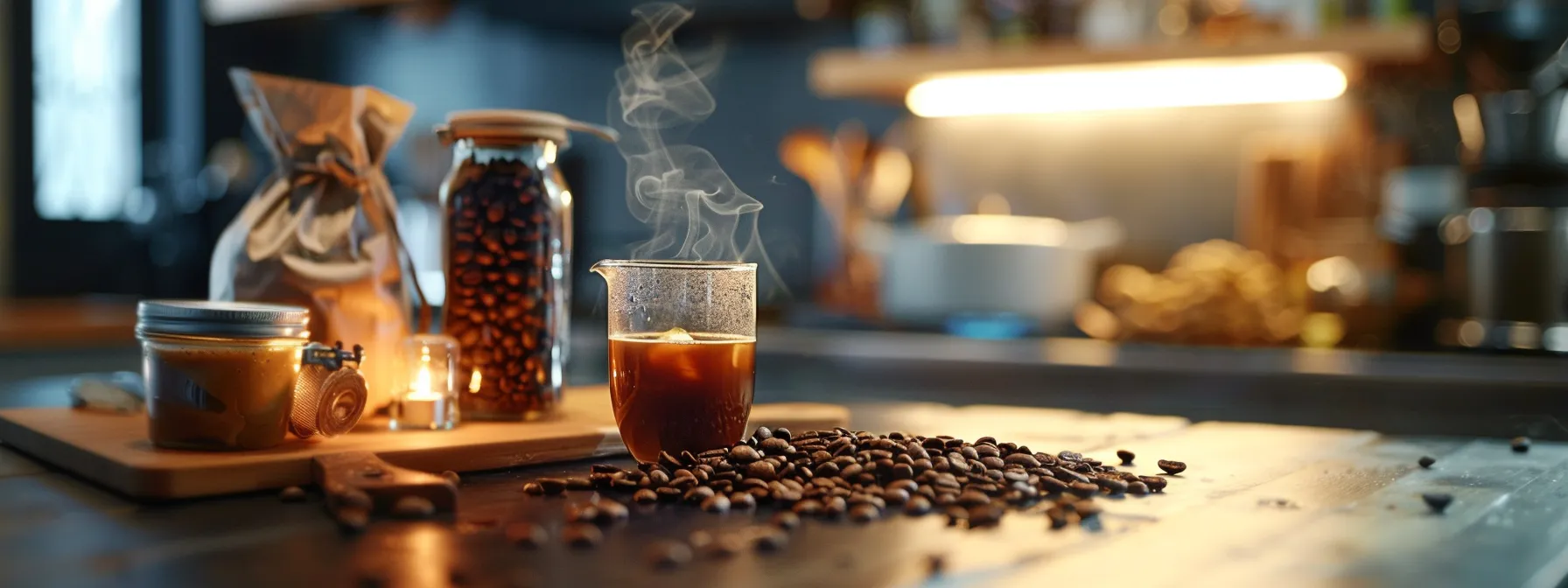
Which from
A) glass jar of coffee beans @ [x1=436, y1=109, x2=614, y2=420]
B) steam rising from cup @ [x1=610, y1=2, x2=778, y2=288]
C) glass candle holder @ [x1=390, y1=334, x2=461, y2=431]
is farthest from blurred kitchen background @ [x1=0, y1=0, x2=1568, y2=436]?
glass candle holder @ [x1=390, y1=334, x2=461, y2=431]

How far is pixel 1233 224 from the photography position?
130 inches

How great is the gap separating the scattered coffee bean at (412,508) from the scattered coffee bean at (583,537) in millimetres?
108

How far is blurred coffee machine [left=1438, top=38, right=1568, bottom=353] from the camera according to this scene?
2373 millimetres

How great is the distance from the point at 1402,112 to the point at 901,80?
1.20m

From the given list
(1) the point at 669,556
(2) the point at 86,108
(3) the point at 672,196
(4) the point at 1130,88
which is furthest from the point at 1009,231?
(2) the point at 86,108

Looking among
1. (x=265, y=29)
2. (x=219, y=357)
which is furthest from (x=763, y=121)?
(x=219, y=357)

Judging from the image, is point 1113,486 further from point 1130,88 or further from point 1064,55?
point 1130,88

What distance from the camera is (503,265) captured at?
120cm

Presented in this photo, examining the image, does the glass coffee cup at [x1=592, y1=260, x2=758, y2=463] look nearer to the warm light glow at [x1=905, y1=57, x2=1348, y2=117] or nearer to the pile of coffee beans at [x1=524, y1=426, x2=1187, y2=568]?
the pile of coffee beans at [x1=524, y1=426, x2=1187, y2=568]

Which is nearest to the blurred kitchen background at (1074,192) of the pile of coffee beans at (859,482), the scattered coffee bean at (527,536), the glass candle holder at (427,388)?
the glass candle holder at (427,388)

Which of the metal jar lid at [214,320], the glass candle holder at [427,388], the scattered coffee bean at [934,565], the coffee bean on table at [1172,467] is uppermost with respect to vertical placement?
the metal jar lid at [214,320]

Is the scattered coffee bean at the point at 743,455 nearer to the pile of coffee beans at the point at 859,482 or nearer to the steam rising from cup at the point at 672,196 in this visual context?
the pile of coffee beans at the point at 859,482

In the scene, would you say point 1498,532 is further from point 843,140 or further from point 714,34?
point 714,34

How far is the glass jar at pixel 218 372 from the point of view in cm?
91
